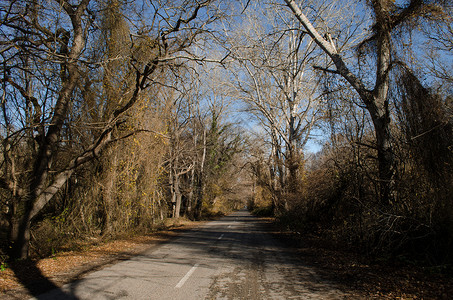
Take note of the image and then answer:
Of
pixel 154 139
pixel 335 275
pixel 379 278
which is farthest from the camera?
pixel 154 139

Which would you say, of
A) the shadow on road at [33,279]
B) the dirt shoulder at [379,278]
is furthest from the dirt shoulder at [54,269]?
the dirt shoulder at [379,278]

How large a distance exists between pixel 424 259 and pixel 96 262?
805 cm

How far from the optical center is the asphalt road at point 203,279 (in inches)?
199

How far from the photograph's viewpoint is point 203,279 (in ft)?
19.7

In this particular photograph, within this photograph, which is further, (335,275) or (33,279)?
(335,275)

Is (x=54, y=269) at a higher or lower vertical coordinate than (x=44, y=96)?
lower

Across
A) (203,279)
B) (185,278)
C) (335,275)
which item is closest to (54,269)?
(185,278)

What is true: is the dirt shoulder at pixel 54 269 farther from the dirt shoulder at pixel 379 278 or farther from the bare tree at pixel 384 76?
the bare tree at pixel 384 76

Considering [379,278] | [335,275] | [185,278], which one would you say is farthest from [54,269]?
[379,278]

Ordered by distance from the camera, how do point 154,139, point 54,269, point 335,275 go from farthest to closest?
point 154,139 < point 54,269 < point 335,275

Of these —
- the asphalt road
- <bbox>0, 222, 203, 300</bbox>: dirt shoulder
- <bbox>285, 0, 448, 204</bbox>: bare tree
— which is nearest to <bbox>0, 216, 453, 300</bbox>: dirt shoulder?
<bbox>0, 222, 203, 300</bbox>: dirt shoulder

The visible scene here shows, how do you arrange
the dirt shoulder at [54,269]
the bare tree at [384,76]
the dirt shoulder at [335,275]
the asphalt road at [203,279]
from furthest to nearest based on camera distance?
the bare tree at [384,76], the dirt shoulder at [54,269], the dirt shoulder at [335,275], the asphalt road at [203,279]

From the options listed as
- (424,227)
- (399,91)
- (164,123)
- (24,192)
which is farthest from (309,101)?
(24,192)

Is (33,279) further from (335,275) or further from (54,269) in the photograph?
(335,275)
